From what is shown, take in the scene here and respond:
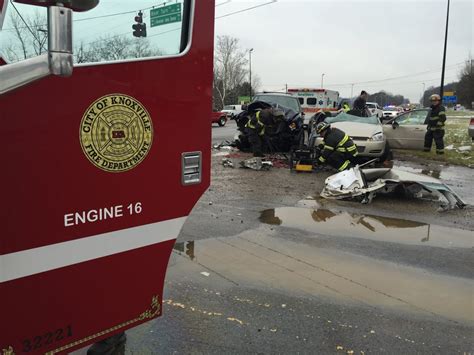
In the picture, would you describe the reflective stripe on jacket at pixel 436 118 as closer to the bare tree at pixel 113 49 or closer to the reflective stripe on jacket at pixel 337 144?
the reflective stripe on jacket at pixel 337 144

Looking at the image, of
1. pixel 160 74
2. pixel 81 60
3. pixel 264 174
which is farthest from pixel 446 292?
pixel 264 174

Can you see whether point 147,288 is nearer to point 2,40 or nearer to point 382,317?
point 2,40

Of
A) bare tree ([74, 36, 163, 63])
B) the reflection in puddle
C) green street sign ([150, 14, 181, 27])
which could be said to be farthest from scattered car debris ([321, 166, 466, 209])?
bare tree ([74, 36, 163, 63])

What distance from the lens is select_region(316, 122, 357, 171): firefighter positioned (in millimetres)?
9039

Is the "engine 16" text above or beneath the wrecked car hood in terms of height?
beneath

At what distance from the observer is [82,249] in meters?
1.70

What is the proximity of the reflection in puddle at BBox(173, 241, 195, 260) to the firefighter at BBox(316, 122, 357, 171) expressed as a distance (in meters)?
4.94

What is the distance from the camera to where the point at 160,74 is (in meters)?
1.87

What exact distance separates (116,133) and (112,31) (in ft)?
1.38

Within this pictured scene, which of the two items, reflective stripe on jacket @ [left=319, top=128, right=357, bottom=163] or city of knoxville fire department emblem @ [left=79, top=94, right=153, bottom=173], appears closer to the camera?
city of knoxville fire department emblem @ [left=79, top=94, right=153, bottom=173]

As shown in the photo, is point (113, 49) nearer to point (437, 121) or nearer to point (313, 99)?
point (437, 121)

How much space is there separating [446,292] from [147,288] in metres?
3.09

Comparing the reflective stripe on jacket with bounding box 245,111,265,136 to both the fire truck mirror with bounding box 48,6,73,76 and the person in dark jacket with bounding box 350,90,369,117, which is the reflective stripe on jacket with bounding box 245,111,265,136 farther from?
the fire truck mirror with bounding box 48,6,73,76

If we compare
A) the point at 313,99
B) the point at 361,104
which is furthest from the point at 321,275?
the point at 313,99
